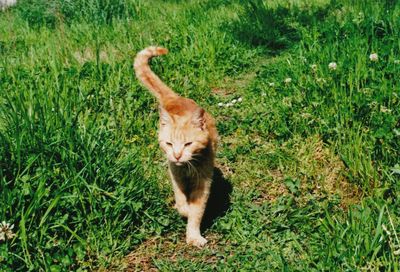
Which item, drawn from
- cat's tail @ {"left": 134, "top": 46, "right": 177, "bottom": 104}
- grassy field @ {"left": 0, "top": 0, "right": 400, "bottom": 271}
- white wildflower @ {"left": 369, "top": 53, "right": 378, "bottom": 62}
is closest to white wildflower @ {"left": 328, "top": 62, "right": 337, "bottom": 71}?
grassy field @ {"left": 0, "top": 0, "right": 400, "bottom": 271}

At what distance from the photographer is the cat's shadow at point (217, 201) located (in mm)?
3078

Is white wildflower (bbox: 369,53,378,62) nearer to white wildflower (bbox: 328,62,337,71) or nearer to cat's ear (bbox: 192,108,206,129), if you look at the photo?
white wildflower (bbox: 328,62,337,71)

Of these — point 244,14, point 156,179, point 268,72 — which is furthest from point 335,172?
point 244,14

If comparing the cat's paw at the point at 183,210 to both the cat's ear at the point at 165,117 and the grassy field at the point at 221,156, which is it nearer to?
the grassy field at the point at 221,156

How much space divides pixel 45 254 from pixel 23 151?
620 mm

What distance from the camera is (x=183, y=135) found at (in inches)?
104

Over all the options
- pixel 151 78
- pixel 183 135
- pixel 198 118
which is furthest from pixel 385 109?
pixel 151 78

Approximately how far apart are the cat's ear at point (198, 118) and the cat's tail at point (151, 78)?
2.16 ft

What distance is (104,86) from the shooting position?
3.93 m

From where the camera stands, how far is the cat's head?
8.68 ft

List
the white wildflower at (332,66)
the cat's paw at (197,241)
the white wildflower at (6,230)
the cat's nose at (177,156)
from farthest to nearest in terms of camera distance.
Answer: the white wildflower at (332,66) → the cat's paw at (197,241) → the cat's nose at (177,156) → the white wildflower at (6,230)

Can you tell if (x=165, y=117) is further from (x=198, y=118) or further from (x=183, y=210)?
(x=183, y=210)

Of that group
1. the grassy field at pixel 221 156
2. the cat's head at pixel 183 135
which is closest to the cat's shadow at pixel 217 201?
the grassy field at pixel 221 156

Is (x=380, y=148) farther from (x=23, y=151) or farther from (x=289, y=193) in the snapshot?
(x=23, y=151)
